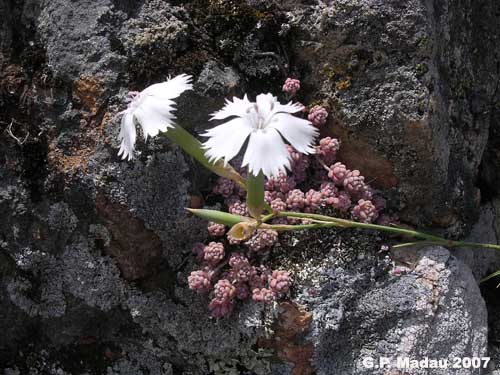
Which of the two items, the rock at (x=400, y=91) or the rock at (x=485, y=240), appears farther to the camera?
the rock at (x=485, y=240)

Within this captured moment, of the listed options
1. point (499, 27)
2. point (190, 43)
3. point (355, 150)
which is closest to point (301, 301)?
point (355, 150)

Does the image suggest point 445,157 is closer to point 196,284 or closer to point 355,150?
point 355,150

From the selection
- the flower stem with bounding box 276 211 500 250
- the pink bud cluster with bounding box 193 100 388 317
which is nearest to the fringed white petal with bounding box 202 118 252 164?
the flower stem with bounding box 276 211 500 250

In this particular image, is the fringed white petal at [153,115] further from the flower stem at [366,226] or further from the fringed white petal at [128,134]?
the flower stem at [366,226]

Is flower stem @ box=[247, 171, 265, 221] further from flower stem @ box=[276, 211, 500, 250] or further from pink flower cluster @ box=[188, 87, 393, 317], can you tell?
pink flower cluster @ box=[188, 87, 393, 317]

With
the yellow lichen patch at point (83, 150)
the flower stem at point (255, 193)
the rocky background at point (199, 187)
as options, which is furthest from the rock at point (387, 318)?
the yellow lichen patch at point (83, 150)
